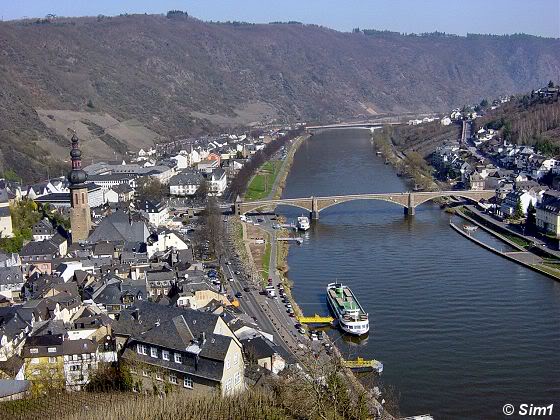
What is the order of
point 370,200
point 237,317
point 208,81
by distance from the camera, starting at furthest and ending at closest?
1. point 208,81
2. point 370,200
3. point 237,317

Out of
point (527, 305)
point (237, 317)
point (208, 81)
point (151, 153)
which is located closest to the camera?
point (237, 317)

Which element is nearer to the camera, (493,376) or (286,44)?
(493,376)

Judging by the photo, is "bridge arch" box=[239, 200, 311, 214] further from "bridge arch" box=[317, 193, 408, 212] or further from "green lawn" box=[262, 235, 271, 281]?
"green lawn" box=[262, 235, 271, 281]

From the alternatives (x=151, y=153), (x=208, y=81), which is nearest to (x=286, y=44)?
(x=208, y=81)

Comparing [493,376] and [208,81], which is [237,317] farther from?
[208,81]

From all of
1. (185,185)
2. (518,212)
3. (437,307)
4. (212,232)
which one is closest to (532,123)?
(518,212)

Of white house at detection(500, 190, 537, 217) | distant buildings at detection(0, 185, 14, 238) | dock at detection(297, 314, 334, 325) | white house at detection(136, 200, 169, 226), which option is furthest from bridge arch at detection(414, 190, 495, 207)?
distant buildings at detection(0, 185, 14, 238)

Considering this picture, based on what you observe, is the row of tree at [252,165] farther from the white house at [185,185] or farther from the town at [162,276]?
the white house at [185,185]
